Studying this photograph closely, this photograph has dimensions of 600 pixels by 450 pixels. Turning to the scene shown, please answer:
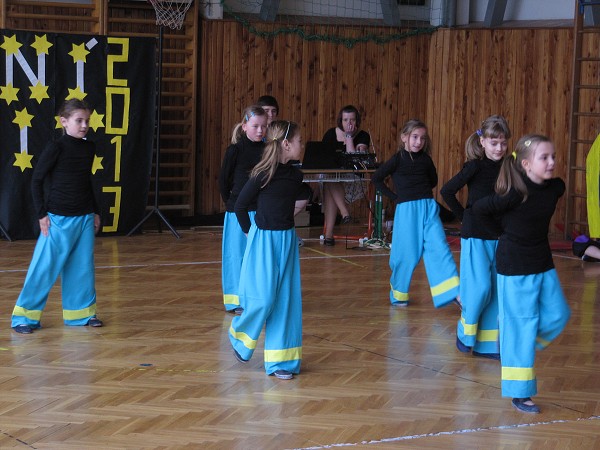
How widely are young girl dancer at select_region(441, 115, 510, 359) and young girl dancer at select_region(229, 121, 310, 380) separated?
103 cm

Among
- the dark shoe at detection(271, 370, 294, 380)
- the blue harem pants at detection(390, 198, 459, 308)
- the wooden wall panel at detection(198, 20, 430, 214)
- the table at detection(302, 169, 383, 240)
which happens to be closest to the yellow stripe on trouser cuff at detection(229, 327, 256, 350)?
the dark shoe at detection(271, 370, 294, 380)

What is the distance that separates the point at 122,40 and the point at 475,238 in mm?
5790

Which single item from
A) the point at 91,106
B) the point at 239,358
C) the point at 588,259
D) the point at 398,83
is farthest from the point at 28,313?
the point at 398,83

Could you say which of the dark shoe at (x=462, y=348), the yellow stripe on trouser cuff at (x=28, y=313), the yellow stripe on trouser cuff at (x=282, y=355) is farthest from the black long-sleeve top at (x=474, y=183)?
the yellow stripe on trouser cuff at (x=28, y=313)

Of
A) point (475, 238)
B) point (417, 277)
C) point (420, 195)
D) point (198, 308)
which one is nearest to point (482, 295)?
point (475, 238)

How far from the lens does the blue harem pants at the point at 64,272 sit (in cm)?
583

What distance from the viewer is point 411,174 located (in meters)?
6.66

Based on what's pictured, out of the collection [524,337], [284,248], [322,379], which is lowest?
[322,379]

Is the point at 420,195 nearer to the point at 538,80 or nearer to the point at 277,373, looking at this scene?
the point at 277,373

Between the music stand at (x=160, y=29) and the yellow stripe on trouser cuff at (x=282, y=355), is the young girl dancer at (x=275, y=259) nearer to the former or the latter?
the yellow stripe on trouser cuff at (x=282, y=355)

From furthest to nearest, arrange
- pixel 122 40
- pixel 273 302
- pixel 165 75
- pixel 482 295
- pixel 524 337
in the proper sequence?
pixel 165 75 < pixel 122 40 < pixel 482 295 < pixel 273 302 < pixel 524 337

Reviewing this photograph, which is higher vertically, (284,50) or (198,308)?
(284,50)

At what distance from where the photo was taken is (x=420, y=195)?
664 cm

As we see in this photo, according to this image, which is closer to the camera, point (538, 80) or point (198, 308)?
point (198, 308)
